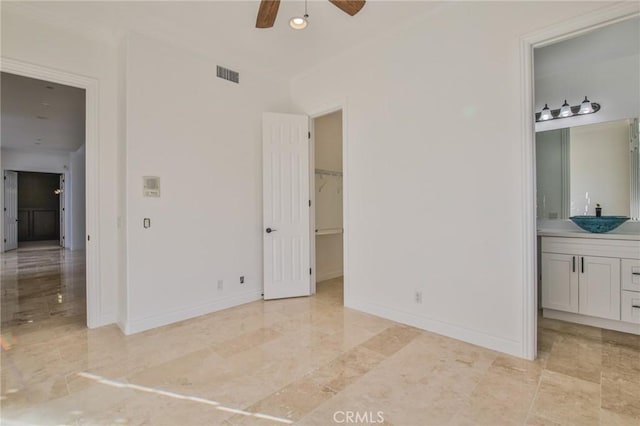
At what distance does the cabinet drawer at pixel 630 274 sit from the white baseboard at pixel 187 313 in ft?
12.7

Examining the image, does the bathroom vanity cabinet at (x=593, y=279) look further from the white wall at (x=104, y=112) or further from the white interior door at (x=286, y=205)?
the white wall at (x=104, y=112)

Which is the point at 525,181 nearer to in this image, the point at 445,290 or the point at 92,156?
the point at 445,290

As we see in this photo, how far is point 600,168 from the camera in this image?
3422 mm

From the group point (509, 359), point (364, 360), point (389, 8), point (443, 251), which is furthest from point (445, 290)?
point (389, 8)

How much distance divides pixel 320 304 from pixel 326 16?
3.19 m

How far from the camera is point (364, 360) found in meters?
2.39

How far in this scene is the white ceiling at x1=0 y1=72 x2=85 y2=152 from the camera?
469cm

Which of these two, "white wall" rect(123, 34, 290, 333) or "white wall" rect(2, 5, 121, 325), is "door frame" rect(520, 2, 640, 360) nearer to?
"white wall" rect(123, 34, 290, 333)

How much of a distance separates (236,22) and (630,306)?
4618 millimetres

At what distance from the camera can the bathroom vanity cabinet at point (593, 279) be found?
111 inches

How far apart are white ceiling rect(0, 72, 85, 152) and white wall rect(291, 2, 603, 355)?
4568 mm

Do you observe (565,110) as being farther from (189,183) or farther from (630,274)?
(189,183)

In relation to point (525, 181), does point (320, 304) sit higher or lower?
lower

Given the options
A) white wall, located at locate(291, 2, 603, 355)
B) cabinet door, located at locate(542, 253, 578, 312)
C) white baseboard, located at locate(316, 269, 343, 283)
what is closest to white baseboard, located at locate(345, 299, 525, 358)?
white wall, located at locate(291, 2, 603, 355)
